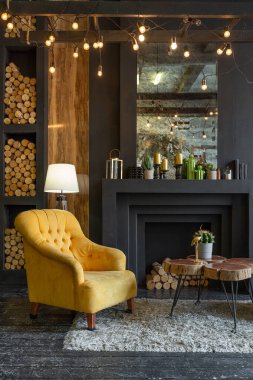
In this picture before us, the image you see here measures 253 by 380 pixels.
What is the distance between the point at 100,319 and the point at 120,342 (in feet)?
2.07

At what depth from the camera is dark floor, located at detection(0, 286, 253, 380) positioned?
8.43ft

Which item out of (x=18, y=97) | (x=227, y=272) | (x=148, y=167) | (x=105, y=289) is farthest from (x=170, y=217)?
(x=18, y=97)

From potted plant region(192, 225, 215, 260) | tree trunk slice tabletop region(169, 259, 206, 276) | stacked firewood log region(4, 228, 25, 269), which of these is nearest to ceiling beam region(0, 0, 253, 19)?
potted plant region(192, 225, 215, 260)

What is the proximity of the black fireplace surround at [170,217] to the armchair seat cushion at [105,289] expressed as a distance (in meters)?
1.24

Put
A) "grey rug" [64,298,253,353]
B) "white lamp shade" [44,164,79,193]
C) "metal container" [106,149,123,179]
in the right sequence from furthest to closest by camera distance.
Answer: "metal container" [106,149,123,179], "white lamp shade" [44,164,79,193], "grey rug" [64,298,253,353]

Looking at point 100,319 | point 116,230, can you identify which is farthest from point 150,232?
point 100,319

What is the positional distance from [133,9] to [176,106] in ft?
Result: 4.70

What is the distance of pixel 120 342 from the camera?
308 cm

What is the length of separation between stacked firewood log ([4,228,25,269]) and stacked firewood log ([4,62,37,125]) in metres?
1.38

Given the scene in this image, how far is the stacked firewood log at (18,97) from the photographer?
532 cm

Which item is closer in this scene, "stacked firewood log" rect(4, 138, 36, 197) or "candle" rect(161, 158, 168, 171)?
"candle" rect(161, 158, 168, 171)

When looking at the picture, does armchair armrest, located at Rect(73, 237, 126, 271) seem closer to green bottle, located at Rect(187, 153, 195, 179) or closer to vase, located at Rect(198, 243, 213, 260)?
vase, located at Rect(198, 243, 213, 260)

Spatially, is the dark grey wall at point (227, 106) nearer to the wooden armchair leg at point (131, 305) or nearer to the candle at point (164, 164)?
the candle at point (164, 164)

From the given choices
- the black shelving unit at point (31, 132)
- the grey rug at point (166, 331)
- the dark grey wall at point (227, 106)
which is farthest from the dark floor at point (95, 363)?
the dark grey wall at point (227, 106)
